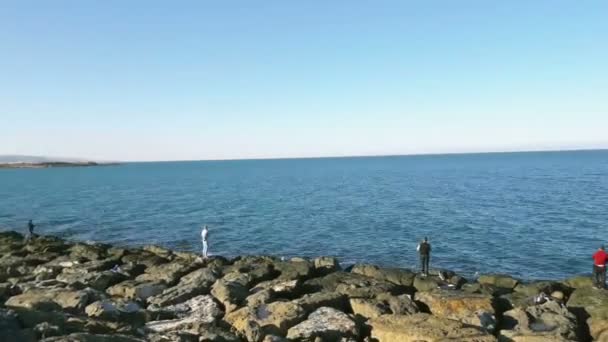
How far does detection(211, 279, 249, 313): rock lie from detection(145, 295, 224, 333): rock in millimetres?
336

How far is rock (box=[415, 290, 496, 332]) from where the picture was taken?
15.1 m

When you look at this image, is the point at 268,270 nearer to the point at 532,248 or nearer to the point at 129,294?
the point at 129,294

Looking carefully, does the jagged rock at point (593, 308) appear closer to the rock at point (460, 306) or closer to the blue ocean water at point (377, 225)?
the rock at point (460, 306)

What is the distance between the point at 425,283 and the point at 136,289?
40.6 ft

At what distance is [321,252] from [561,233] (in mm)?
22272

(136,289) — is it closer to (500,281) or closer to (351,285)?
(351,285)

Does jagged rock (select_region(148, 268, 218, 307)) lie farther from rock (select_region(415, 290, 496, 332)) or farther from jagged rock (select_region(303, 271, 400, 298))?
rock (select_region(415, 290, 496, 332))

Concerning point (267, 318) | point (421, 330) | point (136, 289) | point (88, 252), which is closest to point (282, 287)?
point (267, 318)

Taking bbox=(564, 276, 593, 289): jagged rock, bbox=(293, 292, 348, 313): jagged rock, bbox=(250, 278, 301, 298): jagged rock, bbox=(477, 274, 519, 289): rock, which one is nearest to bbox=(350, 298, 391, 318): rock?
bbox=(293, 292, 348, 313): jagged rock

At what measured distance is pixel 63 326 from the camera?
1294 centimetres

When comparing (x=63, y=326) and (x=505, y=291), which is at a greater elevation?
(x=63, y=326)

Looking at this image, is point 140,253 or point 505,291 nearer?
point 505,291

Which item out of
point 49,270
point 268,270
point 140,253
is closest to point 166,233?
point 140,253

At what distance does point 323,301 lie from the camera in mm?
16859
